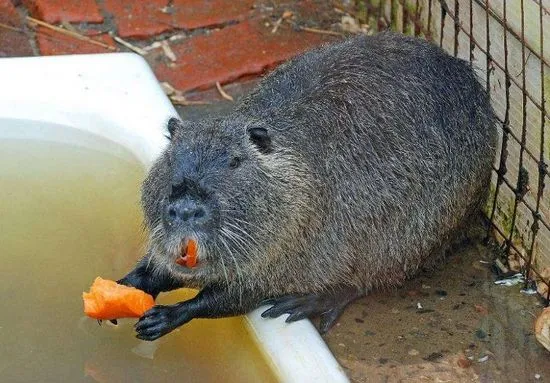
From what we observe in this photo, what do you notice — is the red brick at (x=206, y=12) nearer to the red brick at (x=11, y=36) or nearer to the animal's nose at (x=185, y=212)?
the red brick at (x=11, y=36)

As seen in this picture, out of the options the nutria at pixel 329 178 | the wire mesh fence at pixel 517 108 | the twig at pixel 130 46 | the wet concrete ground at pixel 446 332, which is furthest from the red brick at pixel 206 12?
the wet concrete ground at pixel 446 332

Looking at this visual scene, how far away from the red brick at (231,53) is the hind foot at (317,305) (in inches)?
64.0

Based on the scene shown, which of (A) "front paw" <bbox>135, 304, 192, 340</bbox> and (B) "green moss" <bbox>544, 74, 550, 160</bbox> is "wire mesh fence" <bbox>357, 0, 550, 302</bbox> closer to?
(B) "green moss" <bbox>544, 74, 550, 160</bbox>

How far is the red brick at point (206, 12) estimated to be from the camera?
548 cm

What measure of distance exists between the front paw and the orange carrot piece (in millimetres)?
98

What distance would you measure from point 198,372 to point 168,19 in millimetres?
2445

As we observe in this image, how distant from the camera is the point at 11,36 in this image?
17.6ft

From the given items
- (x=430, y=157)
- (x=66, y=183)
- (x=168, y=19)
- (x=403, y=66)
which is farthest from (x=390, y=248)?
(x=168, y=19)

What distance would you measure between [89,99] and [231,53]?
3.74 feet

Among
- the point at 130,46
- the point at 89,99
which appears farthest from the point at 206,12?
the point at 89,99

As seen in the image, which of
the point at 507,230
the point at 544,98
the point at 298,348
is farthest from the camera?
the point at 507,230

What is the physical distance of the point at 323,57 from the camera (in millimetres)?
3924

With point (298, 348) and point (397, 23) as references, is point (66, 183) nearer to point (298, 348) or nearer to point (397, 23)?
point (298, 348)

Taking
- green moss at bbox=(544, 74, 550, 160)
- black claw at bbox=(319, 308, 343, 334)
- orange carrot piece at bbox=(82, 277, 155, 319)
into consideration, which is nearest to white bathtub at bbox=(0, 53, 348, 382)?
orange carrot piece at bbox=(82, 277, 155, 319)
